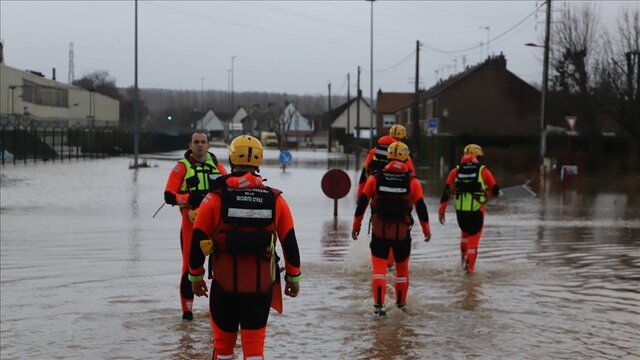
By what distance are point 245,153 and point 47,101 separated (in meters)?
82.8

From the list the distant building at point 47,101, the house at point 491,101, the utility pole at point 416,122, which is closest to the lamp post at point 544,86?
the utility pole at point 416,122

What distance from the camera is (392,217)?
29.8ft

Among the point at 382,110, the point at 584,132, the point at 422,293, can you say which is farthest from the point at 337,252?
the point at 382,110

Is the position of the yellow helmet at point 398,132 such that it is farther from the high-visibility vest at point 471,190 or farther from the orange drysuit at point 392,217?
the orange drysuit at point 392,217

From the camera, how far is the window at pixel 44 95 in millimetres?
76188

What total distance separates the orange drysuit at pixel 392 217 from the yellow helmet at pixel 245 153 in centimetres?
348

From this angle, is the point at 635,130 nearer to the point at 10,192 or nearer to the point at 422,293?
the point at 10,192

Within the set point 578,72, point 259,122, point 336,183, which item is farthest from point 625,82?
point 259,122

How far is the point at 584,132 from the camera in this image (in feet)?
169

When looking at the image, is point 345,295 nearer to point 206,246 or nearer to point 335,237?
point 206,246

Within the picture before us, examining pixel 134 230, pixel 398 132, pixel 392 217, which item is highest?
pixel 398 132

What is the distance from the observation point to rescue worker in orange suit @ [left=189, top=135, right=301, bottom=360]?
18.5 feet

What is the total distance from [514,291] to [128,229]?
9790 mm

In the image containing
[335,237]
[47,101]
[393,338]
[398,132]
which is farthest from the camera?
[47,101]
